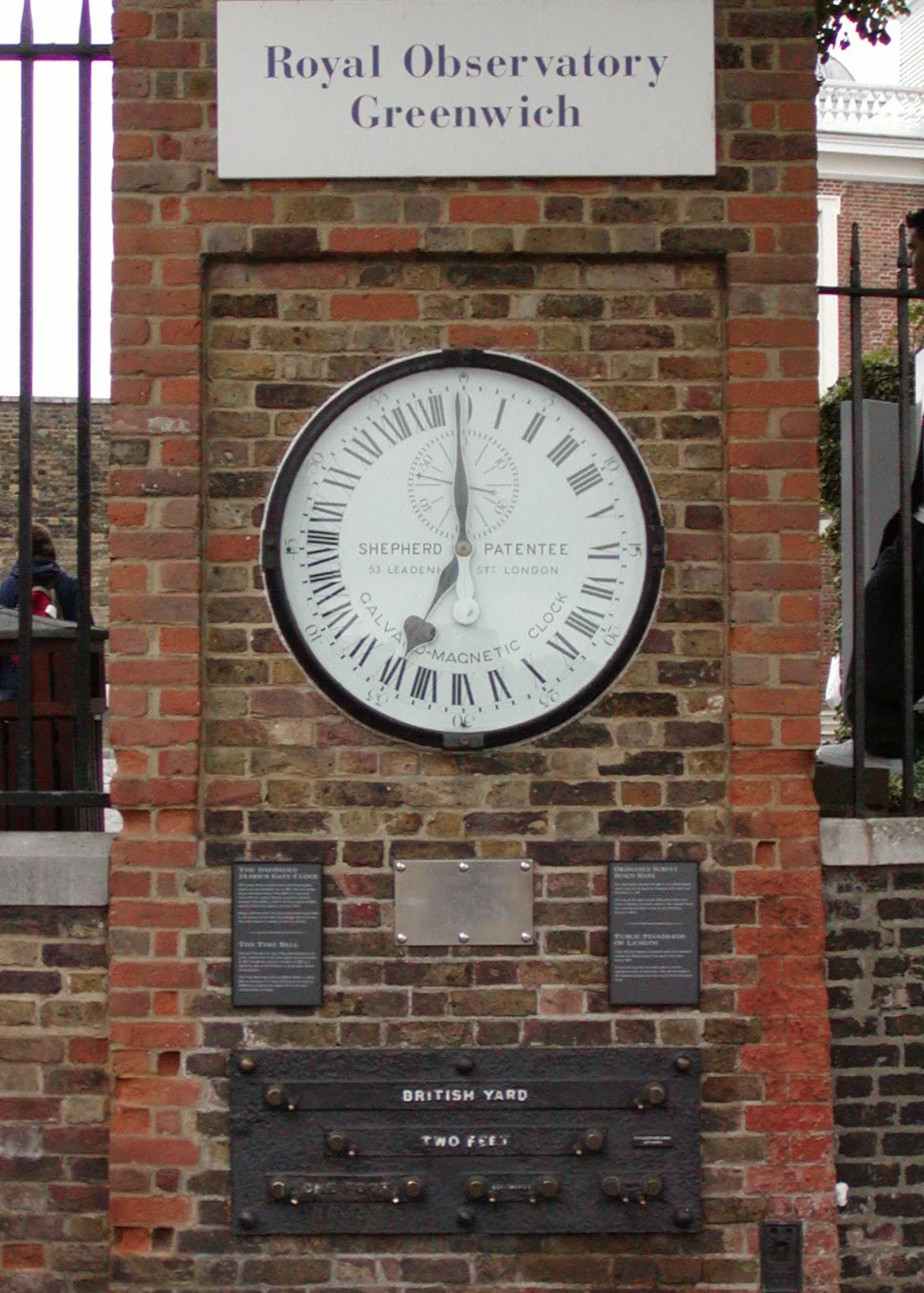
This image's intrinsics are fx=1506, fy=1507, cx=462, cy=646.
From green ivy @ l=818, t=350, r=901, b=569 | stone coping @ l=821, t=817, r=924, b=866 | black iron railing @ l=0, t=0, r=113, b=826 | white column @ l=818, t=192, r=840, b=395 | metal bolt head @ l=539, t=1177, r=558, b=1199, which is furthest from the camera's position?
white column @ l=818, t=192, r=840, b=395

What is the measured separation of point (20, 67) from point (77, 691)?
1.66 m

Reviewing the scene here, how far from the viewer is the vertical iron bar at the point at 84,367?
12.8ft

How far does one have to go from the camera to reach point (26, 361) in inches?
155

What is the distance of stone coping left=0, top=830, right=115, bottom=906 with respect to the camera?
12.5 feet

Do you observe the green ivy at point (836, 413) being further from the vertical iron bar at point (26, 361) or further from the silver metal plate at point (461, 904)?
the vertical iron bar at point (26, 361)

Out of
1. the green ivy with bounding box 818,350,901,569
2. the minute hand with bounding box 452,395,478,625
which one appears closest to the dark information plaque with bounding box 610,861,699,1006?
the minute hand with bounding box 452,395,478,625

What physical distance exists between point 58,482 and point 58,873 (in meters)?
9.86

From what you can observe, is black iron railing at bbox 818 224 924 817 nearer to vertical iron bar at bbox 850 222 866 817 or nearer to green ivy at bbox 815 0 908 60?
Answer: vertical iron bar at bbox 850 222 866 817

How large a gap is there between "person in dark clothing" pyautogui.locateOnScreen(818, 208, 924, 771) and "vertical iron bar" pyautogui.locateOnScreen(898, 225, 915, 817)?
9cm

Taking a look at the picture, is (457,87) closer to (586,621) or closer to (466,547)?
(466,547)

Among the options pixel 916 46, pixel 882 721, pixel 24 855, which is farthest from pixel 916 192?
pixel 24 855

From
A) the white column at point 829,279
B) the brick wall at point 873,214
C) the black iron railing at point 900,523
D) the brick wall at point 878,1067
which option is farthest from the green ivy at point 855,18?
the brick wall at point 873,214

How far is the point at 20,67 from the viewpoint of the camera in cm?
400

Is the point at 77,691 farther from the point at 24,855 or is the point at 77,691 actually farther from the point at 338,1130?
the point at 338,1130
